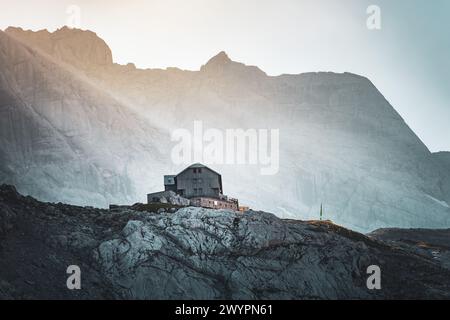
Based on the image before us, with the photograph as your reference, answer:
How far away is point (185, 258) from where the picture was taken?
346ft

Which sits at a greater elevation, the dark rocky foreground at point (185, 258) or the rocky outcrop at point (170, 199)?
the rocky outcrop at point (170, 199)

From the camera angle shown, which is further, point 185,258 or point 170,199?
point 170,199

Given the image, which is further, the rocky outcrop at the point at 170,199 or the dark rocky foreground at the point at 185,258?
the rocky outcrop at the point at 170,199

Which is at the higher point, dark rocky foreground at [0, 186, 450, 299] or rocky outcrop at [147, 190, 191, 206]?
rocky outcrop at [147, 190, 191, 206]

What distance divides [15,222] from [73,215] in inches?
493

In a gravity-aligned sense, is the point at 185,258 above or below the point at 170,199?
below

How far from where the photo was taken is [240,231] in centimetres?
11175

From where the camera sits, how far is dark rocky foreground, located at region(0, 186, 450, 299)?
318 ft

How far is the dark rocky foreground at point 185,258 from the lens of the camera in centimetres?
9688

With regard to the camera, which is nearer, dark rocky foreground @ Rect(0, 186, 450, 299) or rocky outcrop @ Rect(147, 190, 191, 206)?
dark rocky foreground @ Rect(0, 186, 450, 299)
